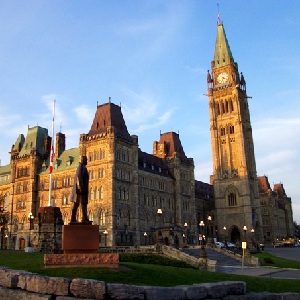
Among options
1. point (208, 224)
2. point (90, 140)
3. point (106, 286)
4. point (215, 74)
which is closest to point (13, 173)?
point (90, 140)

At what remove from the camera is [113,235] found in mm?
66062

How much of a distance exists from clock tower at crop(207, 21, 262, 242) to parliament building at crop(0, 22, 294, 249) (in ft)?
0.85

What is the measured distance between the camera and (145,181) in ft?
260

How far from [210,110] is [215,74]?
474 inches

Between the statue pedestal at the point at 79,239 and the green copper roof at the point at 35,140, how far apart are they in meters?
71.4

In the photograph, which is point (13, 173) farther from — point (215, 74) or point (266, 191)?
point (266, 191)

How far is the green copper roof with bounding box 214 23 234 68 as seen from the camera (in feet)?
385

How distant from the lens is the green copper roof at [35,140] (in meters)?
87.6

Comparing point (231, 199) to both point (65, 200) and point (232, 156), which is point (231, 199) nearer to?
point (232, 156)

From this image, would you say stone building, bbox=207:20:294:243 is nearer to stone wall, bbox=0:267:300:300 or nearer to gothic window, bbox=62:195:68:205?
gothic window, bbox=62:195:68:205

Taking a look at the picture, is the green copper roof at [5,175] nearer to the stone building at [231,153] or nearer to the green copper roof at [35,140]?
the green copper roof at [35,140]

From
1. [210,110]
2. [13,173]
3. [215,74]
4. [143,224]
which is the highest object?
[215,74]

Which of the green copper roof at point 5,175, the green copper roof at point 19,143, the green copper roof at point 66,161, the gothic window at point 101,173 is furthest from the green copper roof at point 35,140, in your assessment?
→ the gothic window at point 101,173

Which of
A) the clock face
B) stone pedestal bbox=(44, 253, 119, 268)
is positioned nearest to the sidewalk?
stone pedestal bbox=(44, 253, 119, 268)
